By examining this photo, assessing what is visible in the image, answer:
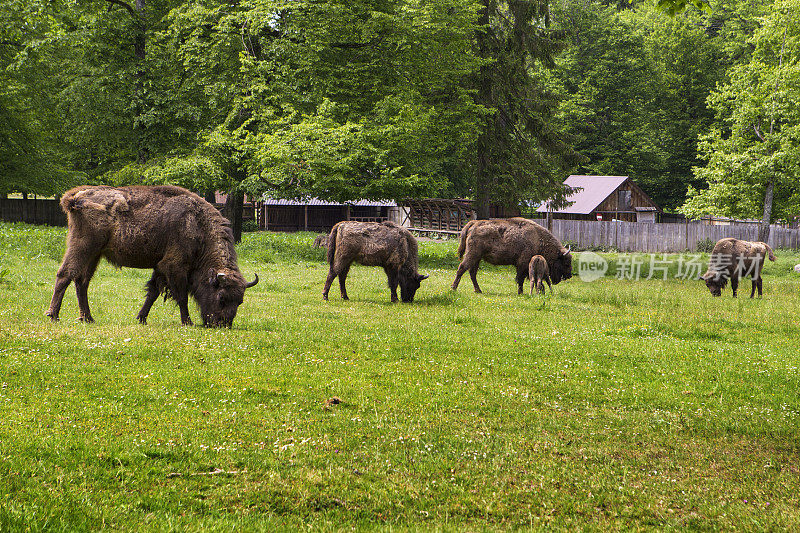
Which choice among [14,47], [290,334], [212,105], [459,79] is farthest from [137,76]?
[290,334]

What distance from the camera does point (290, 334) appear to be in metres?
11.0

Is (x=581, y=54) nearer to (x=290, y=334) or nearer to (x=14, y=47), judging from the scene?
(x=14, y=47)

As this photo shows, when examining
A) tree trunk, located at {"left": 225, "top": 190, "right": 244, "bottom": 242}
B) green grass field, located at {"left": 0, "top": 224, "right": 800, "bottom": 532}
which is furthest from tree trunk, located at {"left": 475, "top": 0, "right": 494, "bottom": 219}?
green grass field, located at {"left": 0, "top": 224, "right": 800, "bottom": 532}

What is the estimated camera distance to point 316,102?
30250mm

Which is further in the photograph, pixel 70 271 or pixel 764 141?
pixel 764 141

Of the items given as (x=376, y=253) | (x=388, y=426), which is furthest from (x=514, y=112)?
(x=388, y=426)

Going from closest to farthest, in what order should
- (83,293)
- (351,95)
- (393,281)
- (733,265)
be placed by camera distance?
(83,293) → (393,281) → (733,265) → (351,95)

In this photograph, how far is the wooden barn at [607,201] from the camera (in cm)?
5331

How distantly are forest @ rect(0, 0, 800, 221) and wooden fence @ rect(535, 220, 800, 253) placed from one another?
1915 millimetres

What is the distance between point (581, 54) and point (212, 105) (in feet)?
152

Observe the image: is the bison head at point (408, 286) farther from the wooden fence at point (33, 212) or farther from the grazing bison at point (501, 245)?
the wooden fence at point (33, 212)

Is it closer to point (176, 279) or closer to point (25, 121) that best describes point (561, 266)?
point (176, 279)

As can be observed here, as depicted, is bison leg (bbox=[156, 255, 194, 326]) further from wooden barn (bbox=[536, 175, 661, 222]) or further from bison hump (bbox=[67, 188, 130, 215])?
wooden barn (bbox=[536, 175, 661, 222])

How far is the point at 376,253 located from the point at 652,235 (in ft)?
101
